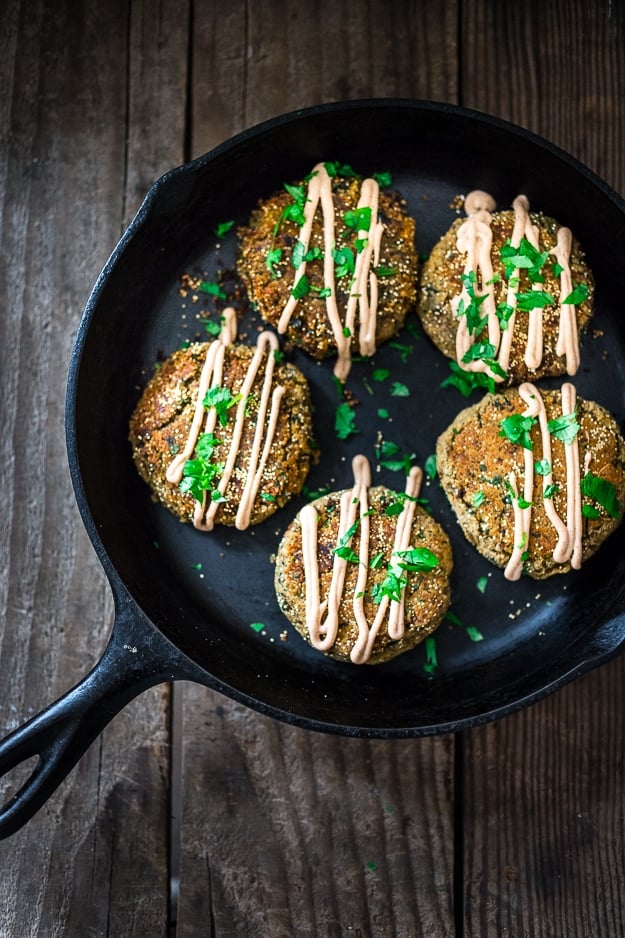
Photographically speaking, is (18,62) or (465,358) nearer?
(465,358)

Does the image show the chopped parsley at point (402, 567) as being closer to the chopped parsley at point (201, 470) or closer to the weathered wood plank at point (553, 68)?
the chopped parsley at point (201, 470)

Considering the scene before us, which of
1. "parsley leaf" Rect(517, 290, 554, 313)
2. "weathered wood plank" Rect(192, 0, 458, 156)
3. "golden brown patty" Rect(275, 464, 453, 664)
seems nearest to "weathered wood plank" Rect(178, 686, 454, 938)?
"golden brown patty" Rect(275, 464, 453, 664)

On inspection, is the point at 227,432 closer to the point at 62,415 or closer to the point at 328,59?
the point at 62,415

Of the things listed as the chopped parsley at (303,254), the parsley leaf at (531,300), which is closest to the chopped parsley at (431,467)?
the parsley leaf at (531,300)

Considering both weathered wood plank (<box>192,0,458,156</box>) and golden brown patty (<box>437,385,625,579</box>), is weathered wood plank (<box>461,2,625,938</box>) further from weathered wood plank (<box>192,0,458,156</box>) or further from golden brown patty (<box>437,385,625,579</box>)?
golden brown patty (<box>437,385,625,579</box>)

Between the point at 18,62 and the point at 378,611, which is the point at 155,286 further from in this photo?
the point at 378,611

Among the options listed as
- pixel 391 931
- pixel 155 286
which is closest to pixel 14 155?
pixel 155 286

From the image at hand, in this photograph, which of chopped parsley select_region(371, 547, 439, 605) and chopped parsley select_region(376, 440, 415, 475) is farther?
chopped parsley select_region(376, 440, 415, 475)
